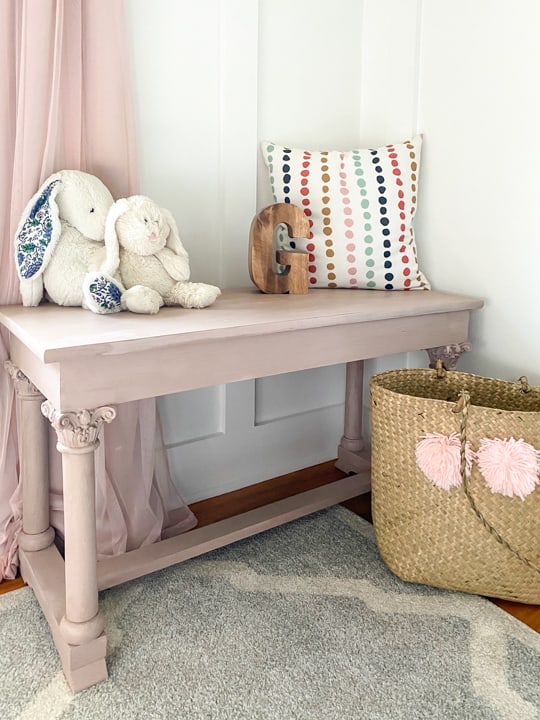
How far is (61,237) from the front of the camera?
4.39 ft

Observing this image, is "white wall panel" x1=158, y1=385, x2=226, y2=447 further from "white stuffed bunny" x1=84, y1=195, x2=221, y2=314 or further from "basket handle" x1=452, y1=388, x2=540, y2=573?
"basket handle" x1=452, y1=388, x2=540, y2=573

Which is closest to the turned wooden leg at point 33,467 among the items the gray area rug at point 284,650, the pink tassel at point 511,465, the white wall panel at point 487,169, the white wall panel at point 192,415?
the gray area rug at point 284,650

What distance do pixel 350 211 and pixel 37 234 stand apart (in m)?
0.85

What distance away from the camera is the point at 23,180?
4.41 ft

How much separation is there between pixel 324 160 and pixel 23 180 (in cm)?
82

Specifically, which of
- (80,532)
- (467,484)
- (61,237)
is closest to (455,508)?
(467,484)

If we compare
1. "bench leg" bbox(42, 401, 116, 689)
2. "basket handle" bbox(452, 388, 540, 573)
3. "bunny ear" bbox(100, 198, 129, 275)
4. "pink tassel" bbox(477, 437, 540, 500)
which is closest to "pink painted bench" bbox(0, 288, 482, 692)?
"bench leg" bbox(42, 401, 116, 689)

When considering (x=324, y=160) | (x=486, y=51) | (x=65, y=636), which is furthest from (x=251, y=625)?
(x=486, y=51)

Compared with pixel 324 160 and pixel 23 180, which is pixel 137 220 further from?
pixel 324 160

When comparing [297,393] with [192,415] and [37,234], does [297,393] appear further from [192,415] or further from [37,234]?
[37,234]

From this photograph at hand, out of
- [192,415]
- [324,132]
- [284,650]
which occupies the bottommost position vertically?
[284,650]

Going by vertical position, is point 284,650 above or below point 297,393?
below

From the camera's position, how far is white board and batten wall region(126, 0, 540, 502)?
1620mm

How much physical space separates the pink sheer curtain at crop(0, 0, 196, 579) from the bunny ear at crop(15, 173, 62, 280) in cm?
6
